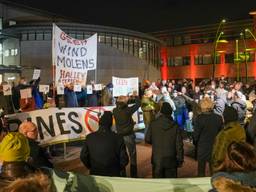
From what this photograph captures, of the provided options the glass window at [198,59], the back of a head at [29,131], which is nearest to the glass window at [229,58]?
the glass window at [198,59]

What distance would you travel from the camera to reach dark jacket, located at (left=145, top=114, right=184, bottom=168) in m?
7.71

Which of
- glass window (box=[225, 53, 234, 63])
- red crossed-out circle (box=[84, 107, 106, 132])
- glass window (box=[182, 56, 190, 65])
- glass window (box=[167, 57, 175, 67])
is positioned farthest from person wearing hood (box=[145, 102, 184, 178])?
glass window (box=[167, 57, 175, 67])

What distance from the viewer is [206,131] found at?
8508 mm

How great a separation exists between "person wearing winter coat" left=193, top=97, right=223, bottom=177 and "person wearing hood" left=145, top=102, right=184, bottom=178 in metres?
0.92

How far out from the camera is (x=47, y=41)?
34188 millimetres

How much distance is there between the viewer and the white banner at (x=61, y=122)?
11.4m

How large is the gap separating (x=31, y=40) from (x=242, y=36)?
131 feet

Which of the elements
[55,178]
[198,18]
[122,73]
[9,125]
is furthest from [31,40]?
[198,18]

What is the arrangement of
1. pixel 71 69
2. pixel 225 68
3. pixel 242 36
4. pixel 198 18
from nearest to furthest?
pixel 71 69, pixel 242 36, pixel 225 68, pixel 198 18

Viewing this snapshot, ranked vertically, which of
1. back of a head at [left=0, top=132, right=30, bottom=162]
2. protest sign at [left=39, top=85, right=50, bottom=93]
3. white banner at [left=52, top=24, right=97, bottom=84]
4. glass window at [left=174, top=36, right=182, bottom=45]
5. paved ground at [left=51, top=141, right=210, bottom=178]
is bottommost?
paved ground at [left=51, top=141, right=210, bottom=178]

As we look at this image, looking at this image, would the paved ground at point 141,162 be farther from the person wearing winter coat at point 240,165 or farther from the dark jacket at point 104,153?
the person wearing winter coat at point 240,165

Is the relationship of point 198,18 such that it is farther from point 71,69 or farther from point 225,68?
point 71,69

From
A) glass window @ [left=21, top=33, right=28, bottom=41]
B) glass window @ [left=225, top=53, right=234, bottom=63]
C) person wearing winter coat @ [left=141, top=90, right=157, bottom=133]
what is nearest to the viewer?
person wearing winter coat @ [left=141, top=90, right=157, bottom=133]

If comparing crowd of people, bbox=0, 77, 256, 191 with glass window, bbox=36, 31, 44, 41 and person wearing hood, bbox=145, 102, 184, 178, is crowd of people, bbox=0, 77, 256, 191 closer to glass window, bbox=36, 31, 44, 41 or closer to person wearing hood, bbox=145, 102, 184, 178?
person wearing hood, bbox=145, 102, 184, 178
